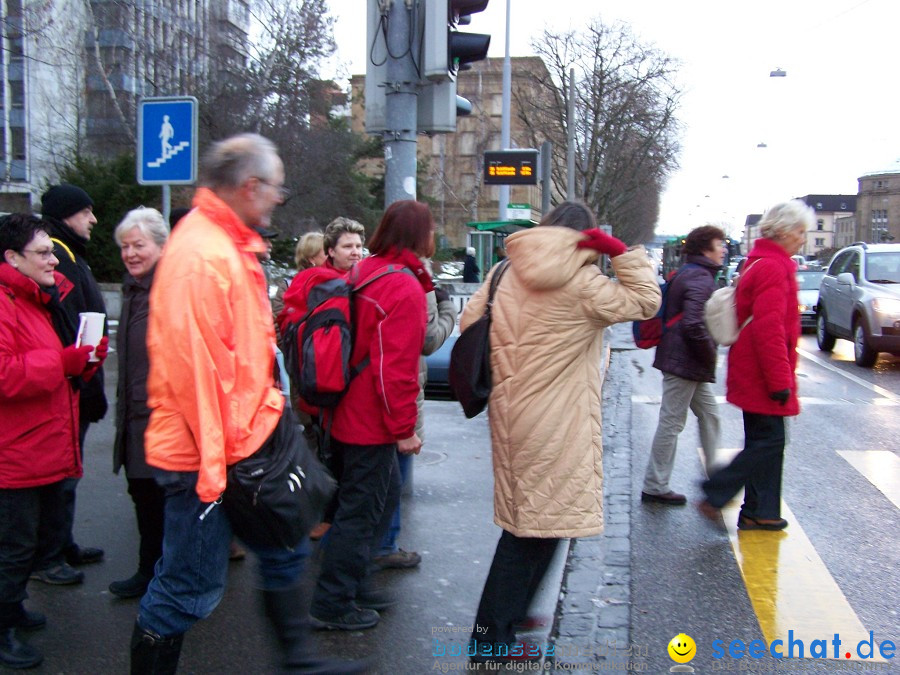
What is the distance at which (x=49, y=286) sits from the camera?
371 centimetres

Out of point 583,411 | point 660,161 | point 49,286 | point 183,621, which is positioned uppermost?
point 660,161

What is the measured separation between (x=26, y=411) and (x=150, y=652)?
137 cm

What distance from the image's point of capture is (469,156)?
67.6 metres

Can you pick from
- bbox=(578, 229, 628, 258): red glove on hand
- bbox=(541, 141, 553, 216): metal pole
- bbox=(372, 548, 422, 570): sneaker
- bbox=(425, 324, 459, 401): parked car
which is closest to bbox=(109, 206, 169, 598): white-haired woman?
bbox=(372, 548, 422, 570): sneaker

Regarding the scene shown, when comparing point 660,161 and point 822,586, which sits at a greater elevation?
point 660,161

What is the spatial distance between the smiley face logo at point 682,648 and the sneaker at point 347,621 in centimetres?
128

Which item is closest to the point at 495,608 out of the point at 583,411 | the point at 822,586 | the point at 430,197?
the point at 583,411

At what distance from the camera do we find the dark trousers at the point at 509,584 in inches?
134

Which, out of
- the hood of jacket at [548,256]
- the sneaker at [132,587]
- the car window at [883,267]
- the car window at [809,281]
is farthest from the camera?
the car window at [809,281]

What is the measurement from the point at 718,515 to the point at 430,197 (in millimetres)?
53230

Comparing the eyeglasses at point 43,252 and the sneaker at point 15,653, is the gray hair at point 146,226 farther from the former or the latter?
the sneaker at point 15,653

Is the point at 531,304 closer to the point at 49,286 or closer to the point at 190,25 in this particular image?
the point at 49,286

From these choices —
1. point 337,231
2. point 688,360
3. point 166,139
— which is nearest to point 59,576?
point 337,231

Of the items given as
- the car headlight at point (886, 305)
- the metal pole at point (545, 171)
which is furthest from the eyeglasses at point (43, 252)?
the car headlight at point (886, 305)
